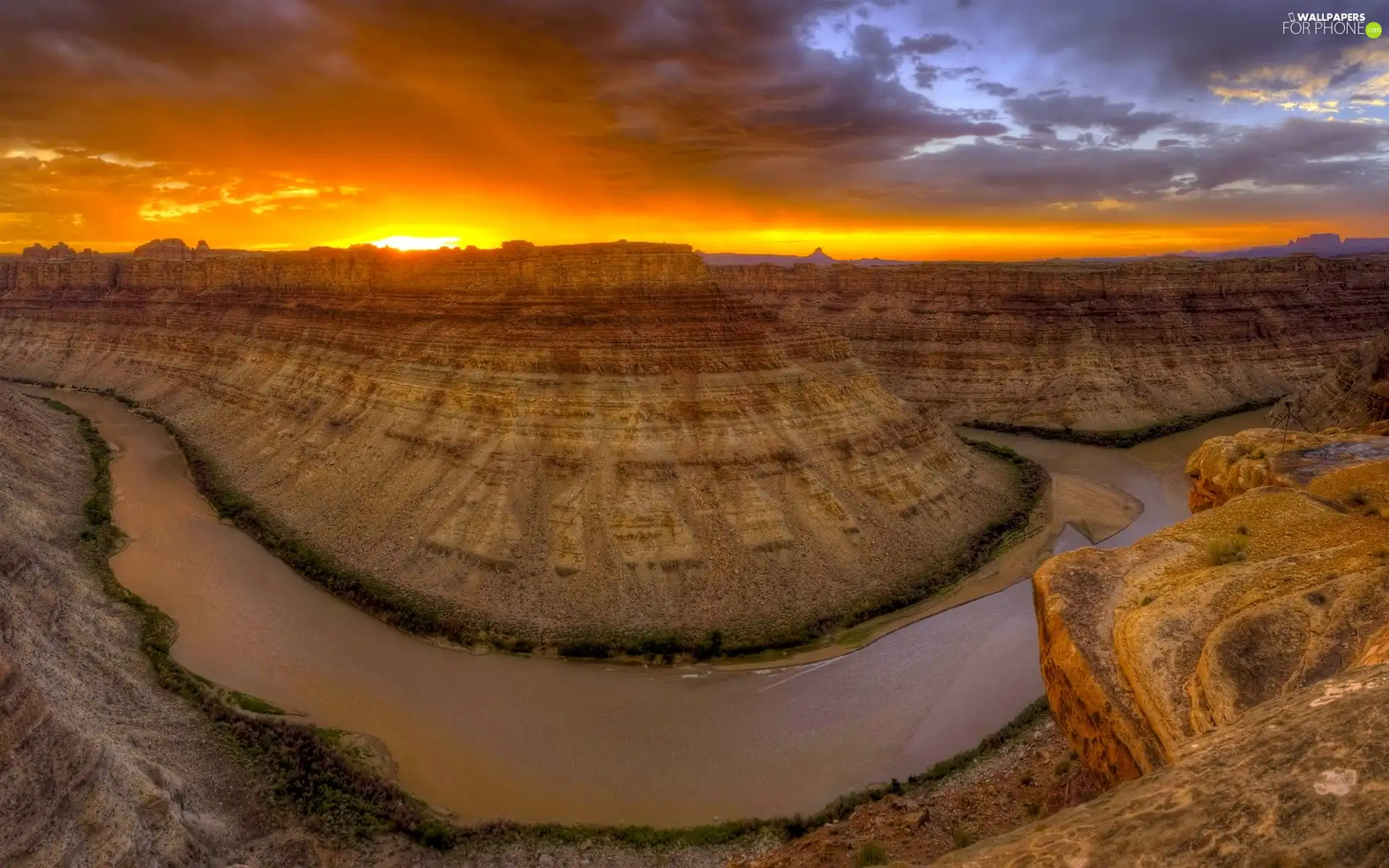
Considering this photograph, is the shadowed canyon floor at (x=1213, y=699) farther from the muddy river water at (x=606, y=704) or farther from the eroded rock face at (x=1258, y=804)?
the muddy river water at (x=606, y=704)

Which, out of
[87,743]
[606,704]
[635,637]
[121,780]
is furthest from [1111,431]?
[87,743]

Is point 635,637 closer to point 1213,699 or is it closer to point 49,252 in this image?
point 1213,699

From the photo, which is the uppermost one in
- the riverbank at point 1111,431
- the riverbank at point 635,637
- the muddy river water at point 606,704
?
the riverbank at point 1111,431

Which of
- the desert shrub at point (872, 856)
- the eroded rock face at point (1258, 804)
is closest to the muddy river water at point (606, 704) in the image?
the desert shrub at point (872, 856)

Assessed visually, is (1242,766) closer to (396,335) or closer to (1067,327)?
(396,335)

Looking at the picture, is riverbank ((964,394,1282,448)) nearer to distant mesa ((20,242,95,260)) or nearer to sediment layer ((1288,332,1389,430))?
sediment layer ((1288,332,1389,430))

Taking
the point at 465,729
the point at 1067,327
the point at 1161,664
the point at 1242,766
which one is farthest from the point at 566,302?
the point at 1067,327

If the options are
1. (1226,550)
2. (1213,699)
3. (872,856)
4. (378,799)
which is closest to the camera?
(1213,699)
